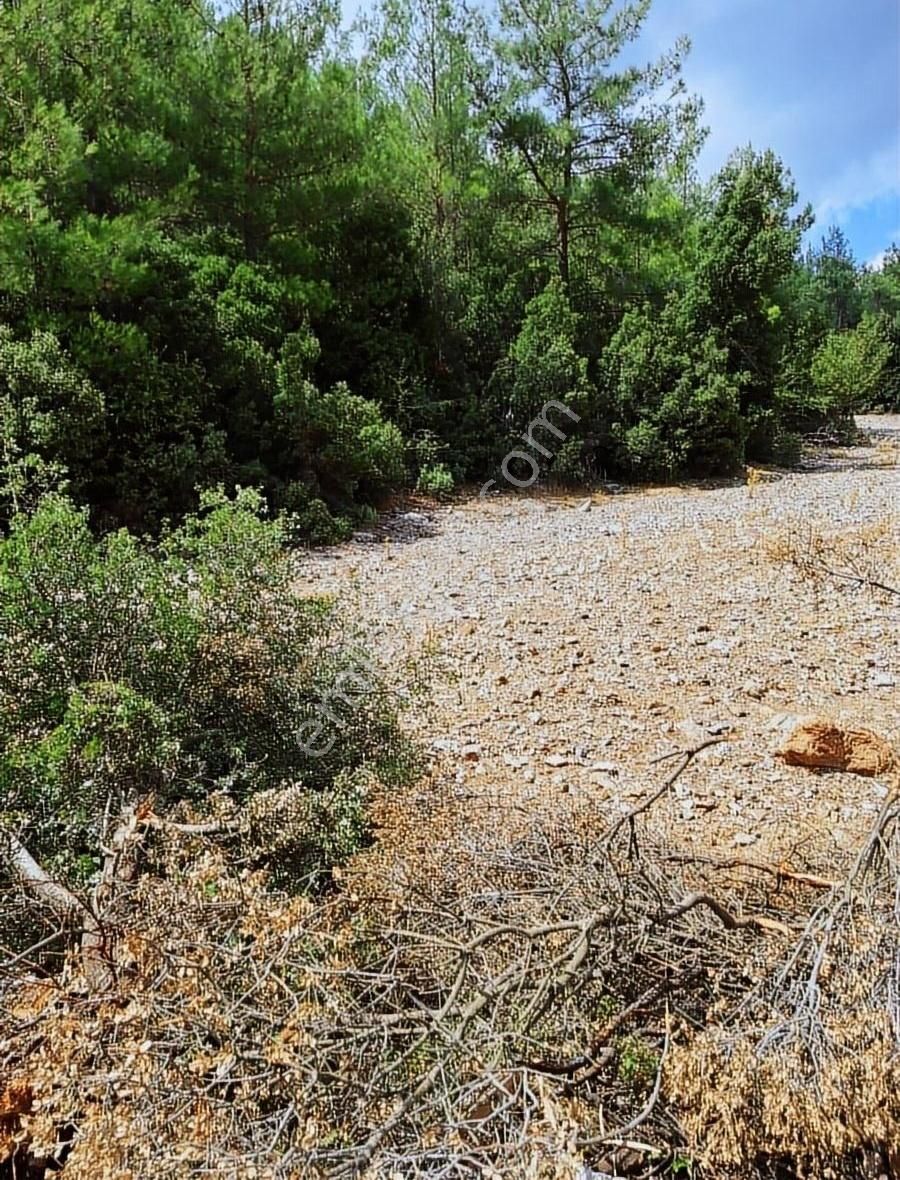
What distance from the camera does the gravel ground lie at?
8.38 feet

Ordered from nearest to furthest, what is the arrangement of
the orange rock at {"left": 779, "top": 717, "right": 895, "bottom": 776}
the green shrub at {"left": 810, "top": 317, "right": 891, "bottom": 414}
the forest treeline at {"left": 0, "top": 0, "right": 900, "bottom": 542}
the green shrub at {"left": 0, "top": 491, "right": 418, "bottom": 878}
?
the green shrub at {"left": 0, "top": 491, "right": 418, "bottom": 878} < the orange rock at {"left": 779, "top": 717, "right": 895, "bottom": 776} < the forest treeline at {"left": 0, "top": 0, "right": 900, "bottom": 542} < the green shrub at {"left": 810, "top": 317, "right": 891, "bottom": 414}

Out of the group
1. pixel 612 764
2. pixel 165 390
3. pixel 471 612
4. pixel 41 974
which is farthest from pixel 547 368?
pixel 41 974

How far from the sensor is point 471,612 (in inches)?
180

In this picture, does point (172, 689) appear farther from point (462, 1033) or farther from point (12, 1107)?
point (462, 1033)

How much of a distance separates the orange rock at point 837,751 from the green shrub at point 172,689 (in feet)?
4.53

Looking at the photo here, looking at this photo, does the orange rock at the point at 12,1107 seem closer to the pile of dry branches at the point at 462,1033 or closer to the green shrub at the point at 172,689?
the pile of dry branches at the point at 462,1033

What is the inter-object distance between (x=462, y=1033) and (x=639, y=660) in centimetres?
276

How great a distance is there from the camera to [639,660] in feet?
12.5

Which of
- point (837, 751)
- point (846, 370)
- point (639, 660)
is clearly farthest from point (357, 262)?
point (846, 370)

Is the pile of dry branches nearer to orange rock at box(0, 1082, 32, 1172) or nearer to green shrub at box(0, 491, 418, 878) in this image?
orange rock at box(0, 1082, 32, 1172)

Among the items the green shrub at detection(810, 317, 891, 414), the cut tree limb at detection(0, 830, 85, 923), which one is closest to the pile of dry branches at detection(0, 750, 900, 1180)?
the cut tree limb at detection(0, 830, 85, 923)

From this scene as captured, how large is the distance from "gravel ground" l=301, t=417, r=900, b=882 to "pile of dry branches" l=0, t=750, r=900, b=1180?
369mm

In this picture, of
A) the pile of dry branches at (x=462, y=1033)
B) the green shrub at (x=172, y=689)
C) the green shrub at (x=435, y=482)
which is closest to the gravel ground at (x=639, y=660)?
the green shrub at (x=172, y=689)

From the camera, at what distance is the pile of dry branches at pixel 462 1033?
1090 mm
